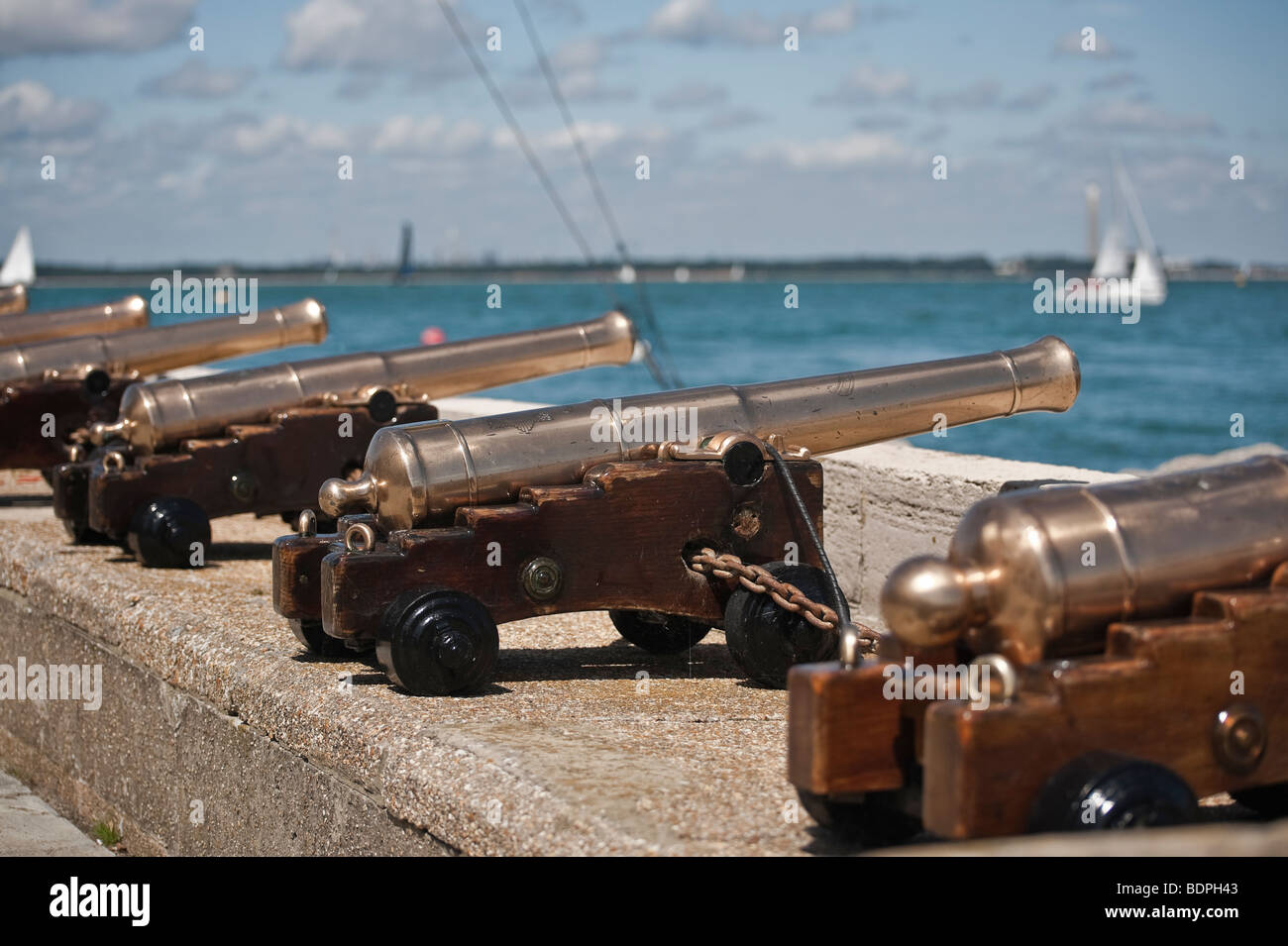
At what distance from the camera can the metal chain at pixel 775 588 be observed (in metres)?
3.83

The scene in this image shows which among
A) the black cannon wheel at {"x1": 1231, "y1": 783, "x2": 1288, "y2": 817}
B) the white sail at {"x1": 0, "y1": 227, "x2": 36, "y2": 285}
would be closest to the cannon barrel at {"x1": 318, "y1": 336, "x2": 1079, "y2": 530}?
the black cannon wheel at {"x1": 1231, "y1": 783, "x2": 1288, "y2": 817}

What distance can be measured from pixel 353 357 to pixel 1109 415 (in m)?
24.8

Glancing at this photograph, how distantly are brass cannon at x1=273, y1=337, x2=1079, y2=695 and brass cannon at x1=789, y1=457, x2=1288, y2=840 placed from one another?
131cm

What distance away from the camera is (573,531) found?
3.90 meters

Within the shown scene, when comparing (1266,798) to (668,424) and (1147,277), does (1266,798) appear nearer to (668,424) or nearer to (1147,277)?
(668,424)

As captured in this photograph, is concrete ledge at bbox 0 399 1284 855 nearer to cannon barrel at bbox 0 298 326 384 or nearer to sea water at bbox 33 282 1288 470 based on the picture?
cannon barrel at bbox 0 298 326 384

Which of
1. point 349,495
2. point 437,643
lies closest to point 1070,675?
point 437,643

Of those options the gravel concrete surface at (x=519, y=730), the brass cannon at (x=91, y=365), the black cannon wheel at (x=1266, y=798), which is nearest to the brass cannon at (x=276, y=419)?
the gravel concrete surface at (x=519, y=730)

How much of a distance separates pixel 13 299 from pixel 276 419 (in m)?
5.91

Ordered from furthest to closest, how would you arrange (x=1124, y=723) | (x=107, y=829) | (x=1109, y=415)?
(x=1109, y=415), (x=107, y=829), (x=1124, y=723)

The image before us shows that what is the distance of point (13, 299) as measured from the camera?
11.0 meters

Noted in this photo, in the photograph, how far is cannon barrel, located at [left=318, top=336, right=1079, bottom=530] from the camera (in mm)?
3883
